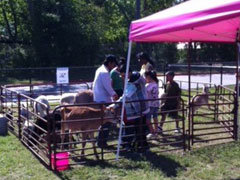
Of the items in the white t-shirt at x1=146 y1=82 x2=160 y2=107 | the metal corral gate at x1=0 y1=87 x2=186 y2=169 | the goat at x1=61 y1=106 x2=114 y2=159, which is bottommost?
the metal corral gate at x1=0 y1=87 x2=186 y2=169

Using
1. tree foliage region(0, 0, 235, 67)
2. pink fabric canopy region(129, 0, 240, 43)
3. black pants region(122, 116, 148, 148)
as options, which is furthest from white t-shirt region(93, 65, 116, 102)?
tree foliage region(0, 0, 235, 67)

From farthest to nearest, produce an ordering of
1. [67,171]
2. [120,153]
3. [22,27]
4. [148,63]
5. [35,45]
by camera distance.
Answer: [22,27] → [35,45] → [148,63] → [120,153] → [67,171]

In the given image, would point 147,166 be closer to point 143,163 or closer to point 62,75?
point 143,163

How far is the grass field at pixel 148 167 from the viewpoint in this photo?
246 inches

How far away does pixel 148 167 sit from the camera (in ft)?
21.7

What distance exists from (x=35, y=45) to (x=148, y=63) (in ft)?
70.6

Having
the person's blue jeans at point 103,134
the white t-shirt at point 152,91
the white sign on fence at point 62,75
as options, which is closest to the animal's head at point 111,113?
the person's blue jeans at point 103,134

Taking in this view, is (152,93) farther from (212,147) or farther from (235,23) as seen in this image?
(235,23)

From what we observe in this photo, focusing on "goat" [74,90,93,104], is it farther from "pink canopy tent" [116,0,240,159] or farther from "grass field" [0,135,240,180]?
"pink canopy tent" [116,0,240,159]

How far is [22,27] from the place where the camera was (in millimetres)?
31594

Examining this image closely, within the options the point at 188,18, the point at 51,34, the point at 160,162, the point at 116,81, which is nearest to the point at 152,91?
the point at 116,81

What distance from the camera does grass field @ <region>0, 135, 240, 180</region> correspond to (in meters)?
6.26

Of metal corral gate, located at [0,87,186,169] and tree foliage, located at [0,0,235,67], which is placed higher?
tree foliage, located at [0,0,235,67]

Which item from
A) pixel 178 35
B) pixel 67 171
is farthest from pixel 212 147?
pixel 67 171
